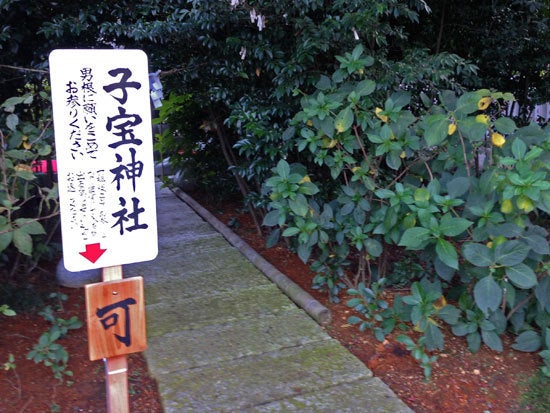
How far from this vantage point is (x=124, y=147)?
2.54m

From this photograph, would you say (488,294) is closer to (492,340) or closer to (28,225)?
(492,340)

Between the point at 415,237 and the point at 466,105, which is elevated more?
the point at 466,105

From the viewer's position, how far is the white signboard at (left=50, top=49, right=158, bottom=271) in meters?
2.42

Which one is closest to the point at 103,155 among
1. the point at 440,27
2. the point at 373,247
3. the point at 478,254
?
the point at 373,247

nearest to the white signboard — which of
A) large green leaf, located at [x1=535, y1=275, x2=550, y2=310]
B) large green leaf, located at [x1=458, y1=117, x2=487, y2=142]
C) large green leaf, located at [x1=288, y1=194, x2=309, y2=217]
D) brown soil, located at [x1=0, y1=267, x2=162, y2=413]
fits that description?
brown soil, located at [x1=0, y1=267, x2=162, y2=413]

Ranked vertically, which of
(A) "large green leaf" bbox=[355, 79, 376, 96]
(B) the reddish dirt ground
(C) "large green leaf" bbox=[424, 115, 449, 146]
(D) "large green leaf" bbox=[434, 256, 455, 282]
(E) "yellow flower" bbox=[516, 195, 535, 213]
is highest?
(A) "large green leaf" bbox=[355, 79, 376, 96]

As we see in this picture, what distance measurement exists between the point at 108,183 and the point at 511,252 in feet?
8.11

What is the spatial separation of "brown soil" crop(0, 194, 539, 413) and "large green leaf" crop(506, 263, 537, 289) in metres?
0.67

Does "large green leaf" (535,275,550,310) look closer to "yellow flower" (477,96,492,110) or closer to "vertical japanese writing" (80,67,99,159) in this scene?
"yellow flower" (477,96,492,110)

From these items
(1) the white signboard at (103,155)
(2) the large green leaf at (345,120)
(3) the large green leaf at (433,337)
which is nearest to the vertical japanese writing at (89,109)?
(1) the white signboard at (103,155)

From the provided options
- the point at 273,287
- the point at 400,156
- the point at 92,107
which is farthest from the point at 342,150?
the point at 92,107

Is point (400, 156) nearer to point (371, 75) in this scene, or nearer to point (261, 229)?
point (371, 75)

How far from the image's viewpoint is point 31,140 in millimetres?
3795

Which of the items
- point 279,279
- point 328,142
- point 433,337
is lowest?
point 279,279
